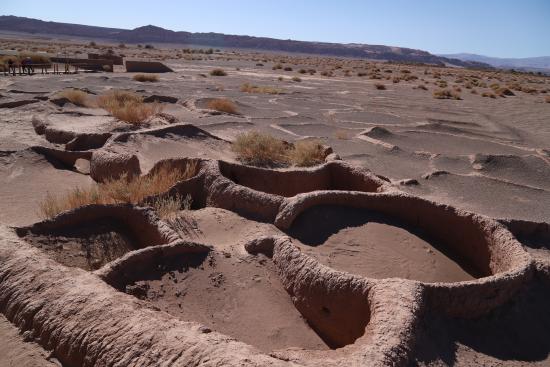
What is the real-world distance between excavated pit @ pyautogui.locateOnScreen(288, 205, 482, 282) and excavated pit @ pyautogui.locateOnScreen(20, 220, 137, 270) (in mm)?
2047

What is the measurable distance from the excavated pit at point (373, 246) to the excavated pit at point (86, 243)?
2.05m

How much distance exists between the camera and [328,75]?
39.2m

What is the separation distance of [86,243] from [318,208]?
9.40 ft

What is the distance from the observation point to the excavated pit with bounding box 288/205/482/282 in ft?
17.6

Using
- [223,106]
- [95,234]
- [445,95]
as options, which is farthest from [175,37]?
[95,234]

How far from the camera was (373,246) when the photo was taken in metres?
5.79

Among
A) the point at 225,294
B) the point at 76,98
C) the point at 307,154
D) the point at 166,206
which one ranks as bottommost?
the point at 225,294

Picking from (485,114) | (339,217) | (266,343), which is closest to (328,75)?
(485,114)

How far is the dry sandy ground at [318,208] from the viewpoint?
4.27 meters

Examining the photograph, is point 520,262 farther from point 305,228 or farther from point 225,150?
point 225,150

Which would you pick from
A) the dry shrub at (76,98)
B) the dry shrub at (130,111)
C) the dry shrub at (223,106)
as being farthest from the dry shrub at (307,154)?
the dry shrub at (76,98)

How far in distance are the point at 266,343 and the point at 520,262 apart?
105 inches

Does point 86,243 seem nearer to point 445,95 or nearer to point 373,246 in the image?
point 373,246

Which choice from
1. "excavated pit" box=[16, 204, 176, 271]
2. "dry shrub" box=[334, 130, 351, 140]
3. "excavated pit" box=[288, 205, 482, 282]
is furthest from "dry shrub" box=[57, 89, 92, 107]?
"excavated pit" box=[288, 205, 482, 282]
